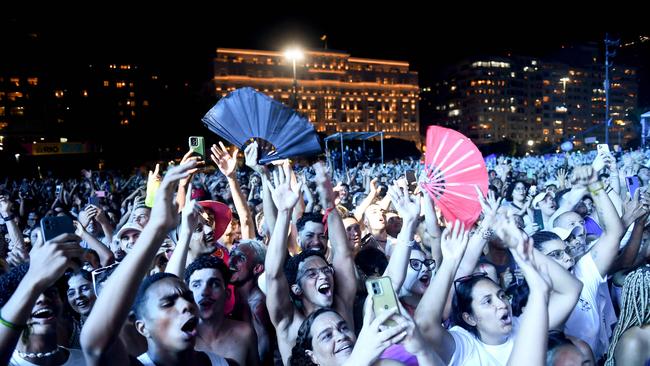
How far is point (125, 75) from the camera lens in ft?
373

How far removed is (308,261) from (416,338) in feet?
4.77

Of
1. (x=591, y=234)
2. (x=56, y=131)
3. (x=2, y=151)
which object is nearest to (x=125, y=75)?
(x=56, y=131)

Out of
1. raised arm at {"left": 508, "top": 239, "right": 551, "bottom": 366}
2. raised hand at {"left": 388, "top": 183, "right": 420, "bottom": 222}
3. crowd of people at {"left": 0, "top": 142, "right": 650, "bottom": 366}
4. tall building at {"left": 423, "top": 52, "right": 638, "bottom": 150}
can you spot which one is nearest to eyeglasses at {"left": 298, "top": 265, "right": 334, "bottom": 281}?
crowd of people at {"left": 0, "top": 142, "right": 650, "bottom": 366}

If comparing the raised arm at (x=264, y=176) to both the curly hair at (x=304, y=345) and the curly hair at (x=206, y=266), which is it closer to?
Answer: the curly hair at (x=206, y=266)

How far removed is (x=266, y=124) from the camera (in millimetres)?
4523

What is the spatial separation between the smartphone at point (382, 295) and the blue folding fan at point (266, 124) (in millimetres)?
2667

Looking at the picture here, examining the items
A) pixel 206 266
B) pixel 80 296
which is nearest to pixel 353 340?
Answer: pixel 206 266

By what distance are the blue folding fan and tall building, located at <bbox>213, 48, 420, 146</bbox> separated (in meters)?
95.4

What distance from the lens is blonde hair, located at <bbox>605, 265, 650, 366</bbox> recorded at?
2.98 metres

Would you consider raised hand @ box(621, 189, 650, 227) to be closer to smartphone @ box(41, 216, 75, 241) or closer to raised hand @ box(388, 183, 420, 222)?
raised hand @ box(388, 183, 420, 222)

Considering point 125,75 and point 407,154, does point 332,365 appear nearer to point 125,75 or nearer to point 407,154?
point 407,154

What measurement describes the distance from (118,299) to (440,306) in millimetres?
1632

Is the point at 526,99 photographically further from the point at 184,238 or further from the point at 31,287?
the point at 31,287

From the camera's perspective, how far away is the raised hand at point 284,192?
3.21 m
